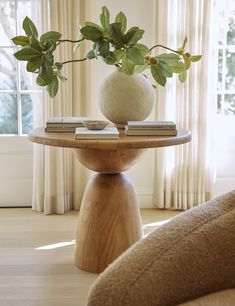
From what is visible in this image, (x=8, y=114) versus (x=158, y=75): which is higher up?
(x=158, y=75)

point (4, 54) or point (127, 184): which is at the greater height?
point (4, 54)

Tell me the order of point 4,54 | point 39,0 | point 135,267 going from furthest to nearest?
1. point 4,54
2. point 39,0
3. point 135,267

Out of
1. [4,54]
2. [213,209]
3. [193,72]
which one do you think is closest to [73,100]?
[4,54]

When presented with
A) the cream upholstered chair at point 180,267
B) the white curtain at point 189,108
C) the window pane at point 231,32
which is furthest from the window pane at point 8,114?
the cream upholstered chair at point 180,267

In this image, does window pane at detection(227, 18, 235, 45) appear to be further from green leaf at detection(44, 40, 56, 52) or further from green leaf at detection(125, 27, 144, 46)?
green leaf at detection(44, 40, 56, 52)

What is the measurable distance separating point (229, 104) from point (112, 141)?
1845mm

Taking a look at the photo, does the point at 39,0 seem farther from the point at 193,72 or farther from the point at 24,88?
the point at 193,72

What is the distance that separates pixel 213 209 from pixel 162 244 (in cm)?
16

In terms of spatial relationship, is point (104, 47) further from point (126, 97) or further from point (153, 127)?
point (153, 127)

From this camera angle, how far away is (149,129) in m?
2.11

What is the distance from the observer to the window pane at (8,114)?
11.0 ft

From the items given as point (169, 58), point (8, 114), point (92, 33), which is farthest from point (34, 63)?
point (8, 114)

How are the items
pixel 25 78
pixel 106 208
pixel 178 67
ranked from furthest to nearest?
1. pixel 25 78
2. pixel 178 67
3. pixel 106 208

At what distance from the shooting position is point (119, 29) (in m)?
2.04
